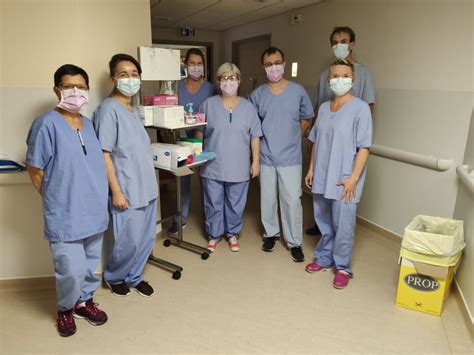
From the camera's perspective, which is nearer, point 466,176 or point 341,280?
point 466,176

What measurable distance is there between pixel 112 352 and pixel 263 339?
2.37 feet

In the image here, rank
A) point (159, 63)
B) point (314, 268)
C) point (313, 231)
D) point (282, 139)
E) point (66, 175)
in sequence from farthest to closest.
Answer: point (313, 231) < point (282, 139) < point (314, 268) < point (159, 63) < point (66, 175)

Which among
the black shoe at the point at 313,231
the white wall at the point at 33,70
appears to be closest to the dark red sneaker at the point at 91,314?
the white wall at the point at 33,70

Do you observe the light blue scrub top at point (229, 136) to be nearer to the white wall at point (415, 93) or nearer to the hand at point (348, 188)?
the hand at point (348, 188)

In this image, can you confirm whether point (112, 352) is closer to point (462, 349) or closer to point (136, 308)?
point (136, 308)

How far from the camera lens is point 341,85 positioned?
6.91ft

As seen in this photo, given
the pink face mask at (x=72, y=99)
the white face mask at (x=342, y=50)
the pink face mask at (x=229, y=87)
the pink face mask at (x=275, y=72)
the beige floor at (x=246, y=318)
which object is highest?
the white face mask at (x=342, y=50)

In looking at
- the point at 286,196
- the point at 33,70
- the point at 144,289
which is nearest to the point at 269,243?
the point at 286,196

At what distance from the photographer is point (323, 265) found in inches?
96.8

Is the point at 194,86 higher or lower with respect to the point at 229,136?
higher

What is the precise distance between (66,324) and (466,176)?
91.5 inches

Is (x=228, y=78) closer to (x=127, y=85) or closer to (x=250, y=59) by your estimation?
(x=127, y=85)

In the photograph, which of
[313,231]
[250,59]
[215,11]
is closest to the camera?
[313,231]

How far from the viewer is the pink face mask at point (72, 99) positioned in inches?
63.9
